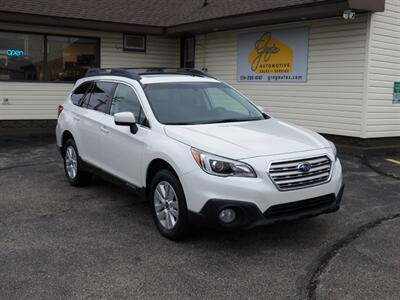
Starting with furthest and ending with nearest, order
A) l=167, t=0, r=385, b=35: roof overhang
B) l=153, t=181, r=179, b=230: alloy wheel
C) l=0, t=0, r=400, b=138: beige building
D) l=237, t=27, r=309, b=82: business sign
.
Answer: l=237, t=27, r=309, b=82: business sign
l=0, t=0, r=400, b=138: beige building
l=167, t=0, r=385, b=35: roof overhang
l=153, t=181, r=179, b=230: alloy wheel

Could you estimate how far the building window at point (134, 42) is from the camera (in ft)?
48.4

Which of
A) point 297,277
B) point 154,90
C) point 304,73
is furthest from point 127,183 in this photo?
point 304,73

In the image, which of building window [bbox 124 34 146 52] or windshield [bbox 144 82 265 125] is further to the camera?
building window [bbox 124 34 146 52]

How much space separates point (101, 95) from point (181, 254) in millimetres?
2892

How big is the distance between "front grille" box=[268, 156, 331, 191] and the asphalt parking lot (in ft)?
2.21

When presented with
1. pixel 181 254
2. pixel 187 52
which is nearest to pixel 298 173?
pixel 181 254

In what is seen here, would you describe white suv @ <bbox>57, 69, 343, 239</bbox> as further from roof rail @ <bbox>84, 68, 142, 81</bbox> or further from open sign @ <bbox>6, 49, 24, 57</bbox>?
open sign @ <bbox>6, 49, 24, 57</bbox>

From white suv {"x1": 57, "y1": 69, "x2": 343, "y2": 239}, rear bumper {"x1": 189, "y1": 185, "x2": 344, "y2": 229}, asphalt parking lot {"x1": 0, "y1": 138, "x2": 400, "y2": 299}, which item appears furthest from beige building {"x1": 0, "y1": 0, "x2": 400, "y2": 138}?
rear bumper {"x1": 189, "y1": 185, "x2": 344, "y2": 229}

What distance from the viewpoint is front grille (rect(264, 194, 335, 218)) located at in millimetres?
4562

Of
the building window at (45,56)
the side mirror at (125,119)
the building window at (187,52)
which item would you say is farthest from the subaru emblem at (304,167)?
the building window at (187,52)

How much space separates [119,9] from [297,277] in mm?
11777

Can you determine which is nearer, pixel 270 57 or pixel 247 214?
pixel 247 214

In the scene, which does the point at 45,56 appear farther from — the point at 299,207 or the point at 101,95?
the point at 299,207

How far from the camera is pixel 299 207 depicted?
4730mm
